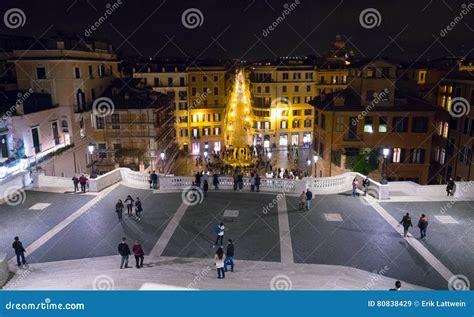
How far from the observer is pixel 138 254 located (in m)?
16.1

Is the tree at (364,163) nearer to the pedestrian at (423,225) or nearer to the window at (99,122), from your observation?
the pedestrian at (423,225)

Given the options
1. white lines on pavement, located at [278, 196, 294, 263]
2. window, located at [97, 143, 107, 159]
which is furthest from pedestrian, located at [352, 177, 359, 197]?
window, located at [97, 143, 107, 159]

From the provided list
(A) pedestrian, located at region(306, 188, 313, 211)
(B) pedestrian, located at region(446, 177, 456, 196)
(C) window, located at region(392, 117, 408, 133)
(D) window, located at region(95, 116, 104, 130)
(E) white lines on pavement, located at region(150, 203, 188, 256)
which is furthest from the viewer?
(D) window, located at region(95, 116, 104, 130)

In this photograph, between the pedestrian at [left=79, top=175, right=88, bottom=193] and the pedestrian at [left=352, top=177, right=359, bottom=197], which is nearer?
the pedestrian at [left=352, top=177, right=359, bottom=197]

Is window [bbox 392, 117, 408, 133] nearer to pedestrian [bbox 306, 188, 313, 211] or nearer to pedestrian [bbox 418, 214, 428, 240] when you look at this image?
pedestrian [bbox 306, 188, 313, 211]

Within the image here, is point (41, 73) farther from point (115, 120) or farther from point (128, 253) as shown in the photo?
point (128, 253)

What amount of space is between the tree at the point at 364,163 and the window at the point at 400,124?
490 centimetres

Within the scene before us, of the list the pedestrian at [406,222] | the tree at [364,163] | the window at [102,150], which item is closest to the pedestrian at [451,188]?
the pedestrian at [406,222]

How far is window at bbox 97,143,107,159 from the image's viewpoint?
4728 centimetres

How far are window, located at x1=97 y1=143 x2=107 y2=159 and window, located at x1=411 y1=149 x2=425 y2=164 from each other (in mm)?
33292

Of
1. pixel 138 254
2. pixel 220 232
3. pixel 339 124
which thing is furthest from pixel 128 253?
pixel 339 124

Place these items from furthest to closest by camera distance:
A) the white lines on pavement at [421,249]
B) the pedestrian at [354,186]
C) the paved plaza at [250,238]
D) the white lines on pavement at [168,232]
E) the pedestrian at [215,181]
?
the pedestrian at [215,181] → the pedestrian at [354,186] → the white lines on pavement at [168,232] → the white lines on pavement at [421,249] → the paved plaza at [250,238]

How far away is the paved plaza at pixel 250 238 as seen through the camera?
15.9 metres

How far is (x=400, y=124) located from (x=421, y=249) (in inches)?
904
